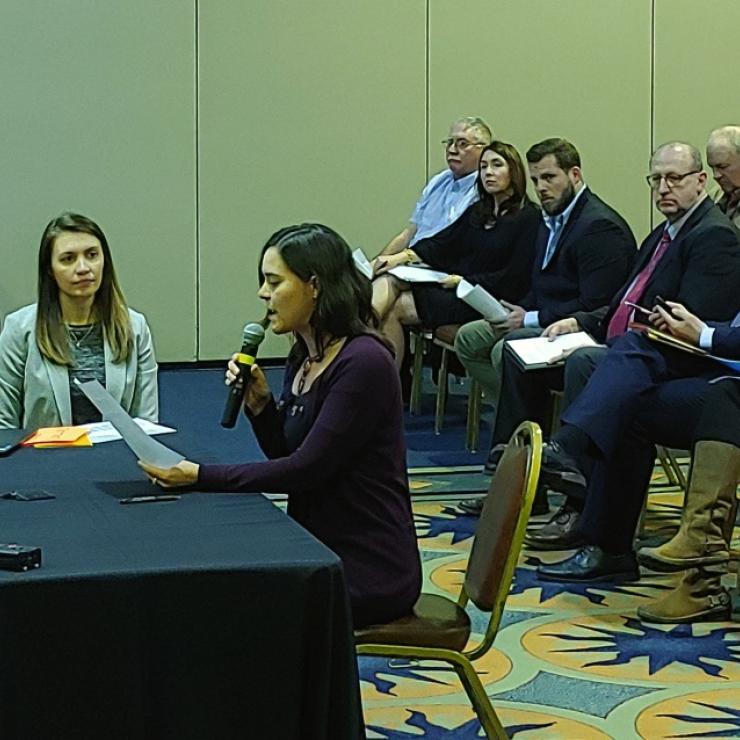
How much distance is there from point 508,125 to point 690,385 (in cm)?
489

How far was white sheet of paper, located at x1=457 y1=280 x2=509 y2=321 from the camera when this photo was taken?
239 inches

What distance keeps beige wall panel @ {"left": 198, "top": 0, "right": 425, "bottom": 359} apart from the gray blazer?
191 inches

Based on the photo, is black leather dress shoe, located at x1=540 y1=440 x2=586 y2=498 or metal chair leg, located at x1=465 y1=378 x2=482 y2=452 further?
metal chair leg, located at x1=465 y1=378 x2=482 y2=452

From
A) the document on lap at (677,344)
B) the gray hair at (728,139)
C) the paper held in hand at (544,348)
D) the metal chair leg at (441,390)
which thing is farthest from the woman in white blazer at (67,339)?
the metal chair leg at (441,390)

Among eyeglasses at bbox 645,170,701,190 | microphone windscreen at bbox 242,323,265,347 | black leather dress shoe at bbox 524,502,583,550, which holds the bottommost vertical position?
black leather dress shoe at bbox 524,502,583,550

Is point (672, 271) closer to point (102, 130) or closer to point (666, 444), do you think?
point (666, 444)

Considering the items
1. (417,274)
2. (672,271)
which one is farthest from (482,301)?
(672,271)

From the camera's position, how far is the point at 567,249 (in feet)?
19.0

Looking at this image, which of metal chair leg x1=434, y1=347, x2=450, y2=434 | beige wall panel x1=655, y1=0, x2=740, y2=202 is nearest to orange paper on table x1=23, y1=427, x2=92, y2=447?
metal chair leg x1=434, y1=347, x2=450, y2=434

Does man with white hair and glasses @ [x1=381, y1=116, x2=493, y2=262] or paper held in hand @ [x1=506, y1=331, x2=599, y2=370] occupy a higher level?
man with white hair and glasses @ [x1=381, y1=116, x2=493, y2=262]

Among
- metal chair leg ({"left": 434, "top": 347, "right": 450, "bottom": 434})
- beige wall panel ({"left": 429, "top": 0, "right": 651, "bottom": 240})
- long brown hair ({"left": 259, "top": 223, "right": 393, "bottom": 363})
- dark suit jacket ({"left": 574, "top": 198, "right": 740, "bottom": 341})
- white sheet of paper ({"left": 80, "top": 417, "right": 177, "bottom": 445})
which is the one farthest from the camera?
beige wall panel ({"left": 429, "top": 0, "right": 651, "bottom": 240})

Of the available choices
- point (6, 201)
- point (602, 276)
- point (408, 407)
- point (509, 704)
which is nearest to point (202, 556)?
point (509, 704)

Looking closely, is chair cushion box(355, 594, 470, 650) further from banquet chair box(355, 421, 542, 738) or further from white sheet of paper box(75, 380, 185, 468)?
white sheet of paper box(75, 380, 185, 468)

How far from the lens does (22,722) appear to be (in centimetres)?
215
